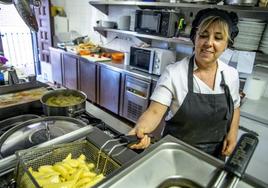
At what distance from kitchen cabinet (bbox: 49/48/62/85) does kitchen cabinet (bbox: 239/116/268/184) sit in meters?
3.71

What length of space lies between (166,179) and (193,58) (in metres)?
0.92

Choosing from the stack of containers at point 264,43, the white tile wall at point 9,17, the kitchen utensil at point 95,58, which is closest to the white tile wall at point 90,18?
the kitchen utensil at point 95,58

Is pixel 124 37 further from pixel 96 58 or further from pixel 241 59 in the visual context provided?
pixel 241 59

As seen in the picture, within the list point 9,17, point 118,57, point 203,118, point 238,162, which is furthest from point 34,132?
point 9,17

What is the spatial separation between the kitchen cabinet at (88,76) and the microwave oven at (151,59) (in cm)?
82

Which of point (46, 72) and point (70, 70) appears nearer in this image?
point (70, 70)

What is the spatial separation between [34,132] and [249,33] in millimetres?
2097

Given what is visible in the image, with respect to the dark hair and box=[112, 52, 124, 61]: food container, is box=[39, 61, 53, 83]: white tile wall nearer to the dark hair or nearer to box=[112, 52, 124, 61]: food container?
box=[112, 52, 124, 61]: food container

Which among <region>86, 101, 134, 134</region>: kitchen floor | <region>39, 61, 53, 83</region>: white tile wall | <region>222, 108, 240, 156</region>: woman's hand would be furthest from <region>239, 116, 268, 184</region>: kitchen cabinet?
<region>39, 61, 53, 83</region>: white tile wall

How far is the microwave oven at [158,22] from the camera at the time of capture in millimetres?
2668

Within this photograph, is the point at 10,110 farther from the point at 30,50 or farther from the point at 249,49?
the point at 30,50

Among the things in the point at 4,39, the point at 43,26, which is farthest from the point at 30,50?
the point at 43,26

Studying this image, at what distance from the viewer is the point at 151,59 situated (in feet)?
9.16

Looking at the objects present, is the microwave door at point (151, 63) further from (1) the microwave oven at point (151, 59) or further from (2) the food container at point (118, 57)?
(2) the food container at point (118, 57)
